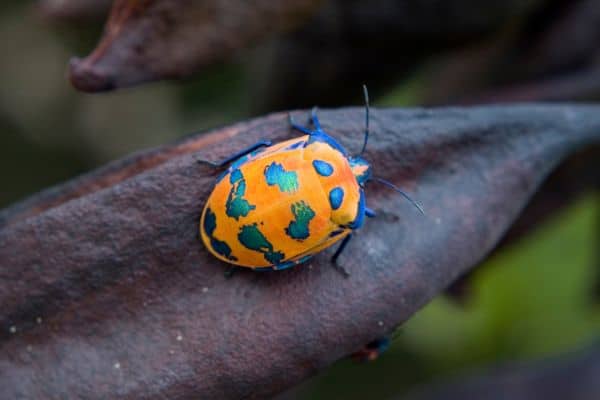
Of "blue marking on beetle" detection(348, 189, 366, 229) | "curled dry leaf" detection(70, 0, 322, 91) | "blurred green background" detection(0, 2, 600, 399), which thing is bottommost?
"blue marking on beetle" detection(348, 189, 366, 229)

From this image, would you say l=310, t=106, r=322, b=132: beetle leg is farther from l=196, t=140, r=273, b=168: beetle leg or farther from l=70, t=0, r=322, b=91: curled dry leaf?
l=70, t=0, r=322, b=91: curled dry leaf

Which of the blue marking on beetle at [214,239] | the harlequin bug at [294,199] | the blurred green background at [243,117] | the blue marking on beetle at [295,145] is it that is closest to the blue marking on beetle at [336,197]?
the harlequin bug at [294,199]

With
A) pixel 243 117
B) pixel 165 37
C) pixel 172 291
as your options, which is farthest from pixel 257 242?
pixel 243 117

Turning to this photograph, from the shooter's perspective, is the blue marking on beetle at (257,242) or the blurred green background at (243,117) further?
the blurred green background at (243,117)

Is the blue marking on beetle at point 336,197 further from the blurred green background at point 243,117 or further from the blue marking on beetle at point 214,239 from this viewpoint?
the blurred green background at point 243,117

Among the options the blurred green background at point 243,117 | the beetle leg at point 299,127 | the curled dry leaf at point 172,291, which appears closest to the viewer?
the curled dry leaf at point 172,291

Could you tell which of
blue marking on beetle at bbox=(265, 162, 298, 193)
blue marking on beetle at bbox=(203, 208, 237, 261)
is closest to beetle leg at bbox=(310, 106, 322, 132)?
blue marking on beetle at bbox=(265, 162, 298, 193)

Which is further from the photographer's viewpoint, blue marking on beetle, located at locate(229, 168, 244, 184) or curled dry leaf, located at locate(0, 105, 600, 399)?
blue marking on beetle, located at locate(229, 168, 244, 184)
